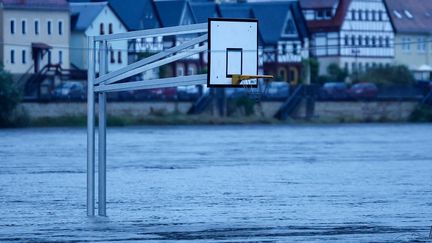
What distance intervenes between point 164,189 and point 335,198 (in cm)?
504

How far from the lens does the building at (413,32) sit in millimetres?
63625

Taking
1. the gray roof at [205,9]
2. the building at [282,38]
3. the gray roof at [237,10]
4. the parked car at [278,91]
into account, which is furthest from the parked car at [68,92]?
the gray roof at [205,9]

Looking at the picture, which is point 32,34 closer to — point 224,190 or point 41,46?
point 41,46

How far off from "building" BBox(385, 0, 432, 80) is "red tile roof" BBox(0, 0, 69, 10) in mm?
21455

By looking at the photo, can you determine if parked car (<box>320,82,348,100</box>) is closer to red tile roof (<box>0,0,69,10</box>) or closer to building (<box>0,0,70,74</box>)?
building (<box>0,0,70,74</box>)

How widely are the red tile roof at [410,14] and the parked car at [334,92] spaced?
22479mm

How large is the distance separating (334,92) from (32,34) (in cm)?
2221

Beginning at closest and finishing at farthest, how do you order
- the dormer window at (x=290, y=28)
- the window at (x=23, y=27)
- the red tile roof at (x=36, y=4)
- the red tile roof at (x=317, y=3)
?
the red tile roof at (x=317, y=3), the red tile roof at (x=36, y=4), the window at (x=23, y=27), the dormer window at (x=290, y=28)

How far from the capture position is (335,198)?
29797 mm

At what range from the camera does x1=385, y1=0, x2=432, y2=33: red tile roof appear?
6228cm

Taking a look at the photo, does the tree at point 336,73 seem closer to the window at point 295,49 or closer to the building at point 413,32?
the window at point 295,49

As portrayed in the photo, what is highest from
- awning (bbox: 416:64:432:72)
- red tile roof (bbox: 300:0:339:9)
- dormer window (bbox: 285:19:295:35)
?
red tile roof (bbox: 300:0:339:9)

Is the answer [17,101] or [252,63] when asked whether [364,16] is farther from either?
[252,63]

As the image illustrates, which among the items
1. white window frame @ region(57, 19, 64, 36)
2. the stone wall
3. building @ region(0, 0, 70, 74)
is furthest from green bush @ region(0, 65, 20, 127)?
white window frame @ region(57, 19, 64, 36)
